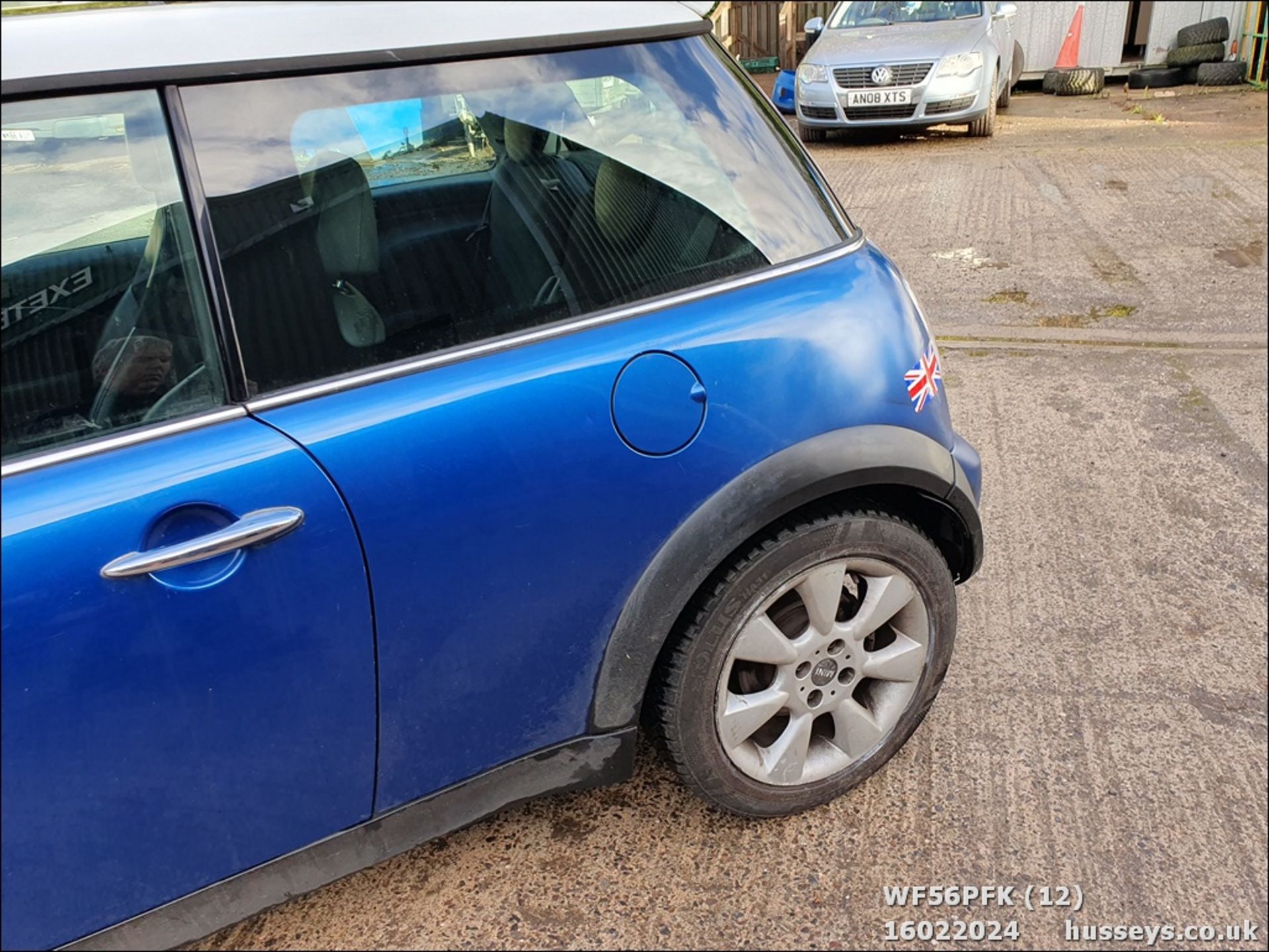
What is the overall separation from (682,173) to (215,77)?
798mm

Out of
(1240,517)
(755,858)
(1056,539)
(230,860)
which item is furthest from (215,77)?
(1240,517)

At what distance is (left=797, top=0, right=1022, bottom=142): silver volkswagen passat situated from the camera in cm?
Result: 937

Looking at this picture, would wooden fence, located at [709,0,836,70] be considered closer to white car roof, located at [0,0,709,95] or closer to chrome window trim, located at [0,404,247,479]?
white car roof, located at [0,0,709,95]

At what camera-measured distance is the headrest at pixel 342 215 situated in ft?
5.15

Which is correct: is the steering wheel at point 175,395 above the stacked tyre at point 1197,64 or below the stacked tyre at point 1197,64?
above

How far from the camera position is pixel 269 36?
1.50 meters

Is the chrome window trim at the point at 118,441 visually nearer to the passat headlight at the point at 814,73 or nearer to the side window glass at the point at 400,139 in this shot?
the side window glass at the point at 400,139

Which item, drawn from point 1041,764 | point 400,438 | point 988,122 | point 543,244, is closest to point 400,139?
point 543,244

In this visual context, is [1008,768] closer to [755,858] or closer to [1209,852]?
[1209,852]

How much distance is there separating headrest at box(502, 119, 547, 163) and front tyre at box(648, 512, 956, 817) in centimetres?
81

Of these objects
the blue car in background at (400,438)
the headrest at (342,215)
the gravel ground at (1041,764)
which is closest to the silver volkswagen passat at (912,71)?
the gravel ground at (1041,764)

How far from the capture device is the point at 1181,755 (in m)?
2.27

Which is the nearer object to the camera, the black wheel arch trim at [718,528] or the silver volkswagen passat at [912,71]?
the black wheel arch trim at [718,528]

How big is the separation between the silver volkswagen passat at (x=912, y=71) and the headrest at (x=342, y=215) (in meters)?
8.81
